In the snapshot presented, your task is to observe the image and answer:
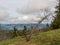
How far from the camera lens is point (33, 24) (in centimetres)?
1958

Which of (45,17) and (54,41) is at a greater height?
(45,17)

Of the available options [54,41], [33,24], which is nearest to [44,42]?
[54,41]

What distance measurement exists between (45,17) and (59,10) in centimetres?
1830

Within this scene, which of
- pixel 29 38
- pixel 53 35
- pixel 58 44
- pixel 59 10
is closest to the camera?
pixel 58 44

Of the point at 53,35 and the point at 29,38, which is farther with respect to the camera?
the point at 53,35

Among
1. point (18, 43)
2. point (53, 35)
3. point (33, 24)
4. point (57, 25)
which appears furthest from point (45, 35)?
point (57, 25)

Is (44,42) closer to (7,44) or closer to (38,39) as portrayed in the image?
(38,39)

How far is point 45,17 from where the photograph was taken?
19.0 m

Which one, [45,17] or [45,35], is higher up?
[45,17]

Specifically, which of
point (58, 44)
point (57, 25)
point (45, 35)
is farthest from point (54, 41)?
point (57, 25)

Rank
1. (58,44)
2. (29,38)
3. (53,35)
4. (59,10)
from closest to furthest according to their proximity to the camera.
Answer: (58,44), (29,38), (53,35), (59,10)

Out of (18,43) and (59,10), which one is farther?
(59,10)

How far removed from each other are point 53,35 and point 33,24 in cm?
270

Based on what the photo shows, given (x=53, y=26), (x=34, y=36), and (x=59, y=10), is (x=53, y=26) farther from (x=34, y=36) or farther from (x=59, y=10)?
(x=34, y=36)
